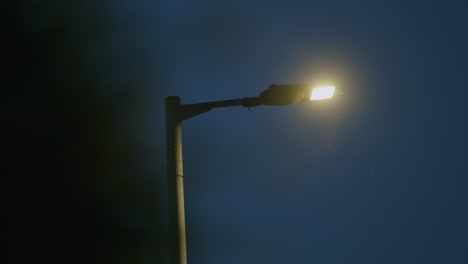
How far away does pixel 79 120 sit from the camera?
7812 millimetres

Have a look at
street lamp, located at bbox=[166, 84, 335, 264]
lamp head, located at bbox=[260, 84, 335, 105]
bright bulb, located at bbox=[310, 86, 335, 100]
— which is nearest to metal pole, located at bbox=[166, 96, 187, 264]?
street lamp, located at bbox=[166, 84, 335, 264]

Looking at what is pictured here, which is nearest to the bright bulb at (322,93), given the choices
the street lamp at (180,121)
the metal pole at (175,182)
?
the street lamp at (180,121)

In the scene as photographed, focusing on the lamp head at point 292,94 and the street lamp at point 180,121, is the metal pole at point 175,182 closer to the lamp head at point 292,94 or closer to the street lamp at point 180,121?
the street lamp at point 180,121

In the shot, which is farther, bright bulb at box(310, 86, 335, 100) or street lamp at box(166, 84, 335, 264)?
bright bulb at box(310, 86, 335, 100)

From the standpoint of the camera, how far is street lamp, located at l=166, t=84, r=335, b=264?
3780 millimetres

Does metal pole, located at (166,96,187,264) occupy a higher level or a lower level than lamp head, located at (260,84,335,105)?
lower

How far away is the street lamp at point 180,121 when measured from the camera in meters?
3.78

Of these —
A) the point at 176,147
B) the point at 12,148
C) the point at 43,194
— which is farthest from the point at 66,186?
the point at 176,147

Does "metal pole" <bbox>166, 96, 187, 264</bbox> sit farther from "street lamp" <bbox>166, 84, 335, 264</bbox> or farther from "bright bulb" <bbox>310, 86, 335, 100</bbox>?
"bright bulb" <bbox>310, 86, 335, 100</bbox>

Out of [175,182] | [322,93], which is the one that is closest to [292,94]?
[322,93]

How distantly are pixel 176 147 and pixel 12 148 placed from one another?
158 inches

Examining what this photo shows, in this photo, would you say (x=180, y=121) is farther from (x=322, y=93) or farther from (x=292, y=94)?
(x=322, y=93)

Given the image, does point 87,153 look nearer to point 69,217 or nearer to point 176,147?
point 69,217

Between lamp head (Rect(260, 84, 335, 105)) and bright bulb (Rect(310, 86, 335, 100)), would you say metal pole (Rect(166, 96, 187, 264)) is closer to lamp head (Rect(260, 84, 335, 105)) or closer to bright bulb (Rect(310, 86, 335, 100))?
lamp head (Rect(260, 84, 335, 105))
